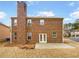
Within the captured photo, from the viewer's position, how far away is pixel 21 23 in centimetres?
1962

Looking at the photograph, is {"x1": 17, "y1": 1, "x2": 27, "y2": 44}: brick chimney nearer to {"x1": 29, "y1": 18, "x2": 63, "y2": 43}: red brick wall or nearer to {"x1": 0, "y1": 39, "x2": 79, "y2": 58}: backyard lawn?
{"x1": 29, "y1": 18, "x2": 63, "y2": 43}: red brick wall

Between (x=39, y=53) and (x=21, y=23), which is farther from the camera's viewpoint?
(x=21, y=23)

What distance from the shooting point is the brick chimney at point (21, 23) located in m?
19.2

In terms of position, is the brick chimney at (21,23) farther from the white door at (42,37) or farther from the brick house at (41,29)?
the white door at (42,37)

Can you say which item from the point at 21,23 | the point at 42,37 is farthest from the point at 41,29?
the point at 21,23

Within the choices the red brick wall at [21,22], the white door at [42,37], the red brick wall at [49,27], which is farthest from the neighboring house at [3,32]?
the white door at [42,37]

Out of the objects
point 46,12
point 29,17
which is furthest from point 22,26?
point 46,12

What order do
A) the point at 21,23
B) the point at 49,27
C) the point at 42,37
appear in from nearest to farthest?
the point at 21,23, the point at 42,37, the point at 49,27

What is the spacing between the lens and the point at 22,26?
19.6 m

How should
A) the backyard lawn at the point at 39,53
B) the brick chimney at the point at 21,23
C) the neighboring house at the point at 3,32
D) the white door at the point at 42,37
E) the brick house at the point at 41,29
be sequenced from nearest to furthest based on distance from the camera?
the backyard lawn at the point at 39,53 → the brick chimney at the point at 21,23 → the brick house at the point at 41,29 → the white door at the point at 42,37 → the neighboring house at the point at 3,32

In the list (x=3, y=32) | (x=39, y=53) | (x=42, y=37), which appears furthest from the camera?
(x=3, y=32)

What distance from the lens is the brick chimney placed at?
19234mm

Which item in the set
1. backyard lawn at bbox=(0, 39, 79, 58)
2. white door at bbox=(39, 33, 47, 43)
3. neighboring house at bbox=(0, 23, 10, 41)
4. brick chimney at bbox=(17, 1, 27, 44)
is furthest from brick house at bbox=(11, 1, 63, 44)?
backyard lawn at bbox=(0, 39, 79, 58)

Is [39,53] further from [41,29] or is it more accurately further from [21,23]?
[41,29]
